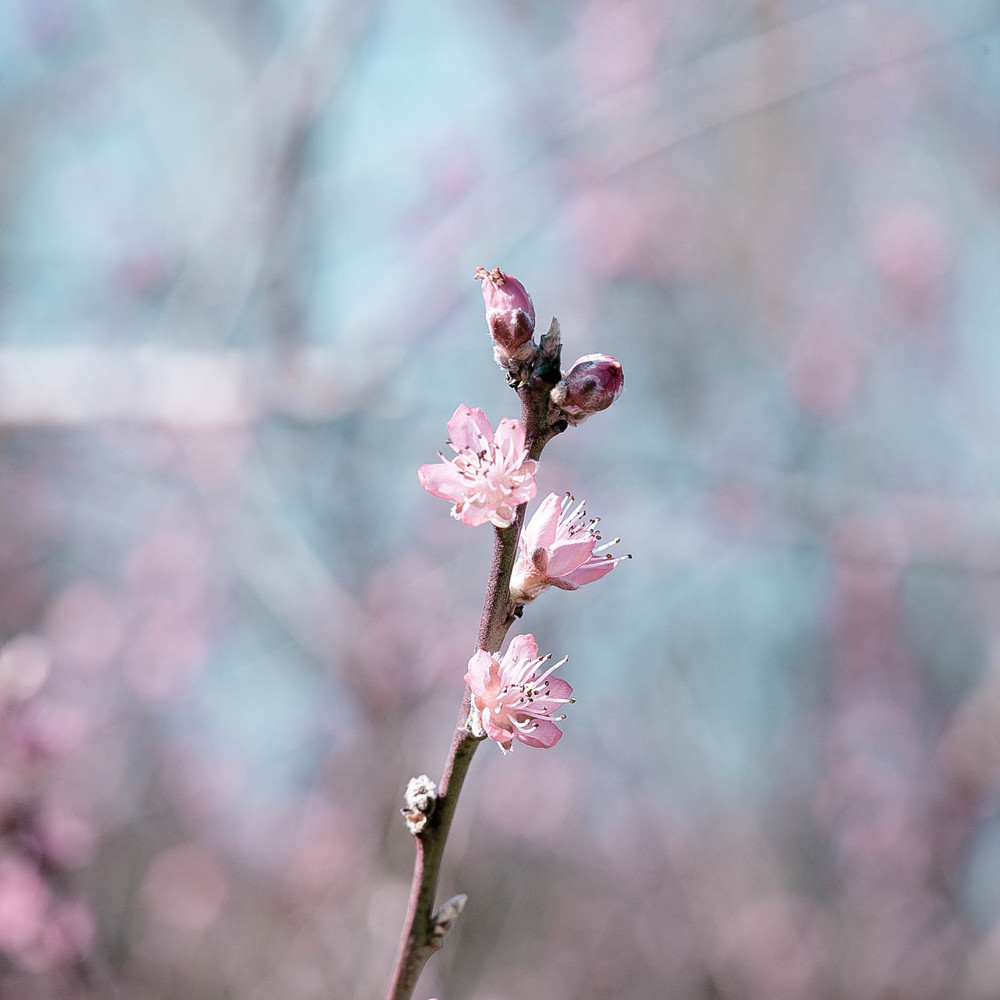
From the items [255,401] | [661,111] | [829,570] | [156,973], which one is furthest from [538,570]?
[829,570]

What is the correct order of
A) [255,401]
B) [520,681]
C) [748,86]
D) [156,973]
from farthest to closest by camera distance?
[748,86], [156,973], [255,401], [520,681]

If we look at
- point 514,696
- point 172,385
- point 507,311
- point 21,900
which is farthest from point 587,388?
point 172,385

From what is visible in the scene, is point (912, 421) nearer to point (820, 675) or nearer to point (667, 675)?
point (820, 675)

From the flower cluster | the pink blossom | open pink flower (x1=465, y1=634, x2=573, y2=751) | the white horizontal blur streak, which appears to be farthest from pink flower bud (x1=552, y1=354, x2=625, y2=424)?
the white horizontal blur streak

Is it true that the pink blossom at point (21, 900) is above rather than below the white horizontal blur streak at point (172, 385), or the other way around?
below

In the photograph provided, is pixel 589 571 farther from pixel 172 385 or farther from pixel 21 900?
pixel 172 385

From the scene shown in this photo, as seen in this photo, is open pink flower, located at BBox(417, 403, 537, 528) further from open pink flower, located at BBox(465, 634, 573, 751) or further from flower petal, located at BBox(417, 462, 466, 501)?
open pink flower, located at BBox(465, 634, 573, 751)

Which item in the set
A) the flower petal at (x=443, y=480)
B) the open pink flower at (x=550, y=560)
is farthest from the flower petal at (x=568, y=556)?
the flower petal at (x=443, y=480)

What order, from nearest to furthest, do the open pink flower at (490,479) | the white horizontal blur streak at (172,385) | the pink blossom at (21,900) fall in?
the open pink flower at (490,479)
the pink blossom at (21,900)
the white horizontal blur streak at (172,385)

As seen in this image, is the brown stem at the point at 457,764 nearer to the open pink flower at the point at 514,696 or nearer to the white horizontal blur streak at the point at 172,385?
the open pink flower at the point at 514,696
